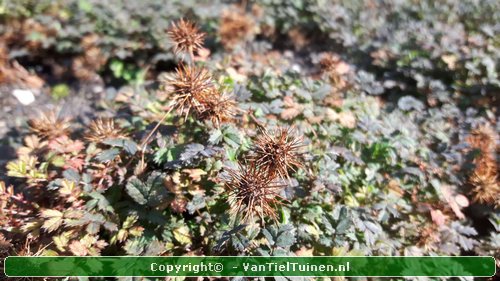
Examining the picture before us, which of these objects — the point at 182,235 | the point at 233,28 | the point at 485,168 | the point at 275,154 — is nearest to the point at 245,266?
the point at 182,235

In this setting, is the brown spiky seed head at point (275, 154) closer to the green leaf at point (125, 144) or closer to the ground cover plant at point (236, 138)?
the ground cover plant at point (236, 138)

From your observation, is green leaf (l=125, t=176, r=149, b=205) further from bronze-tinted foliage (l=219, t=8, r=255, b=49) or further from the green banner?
bronze-tinted foliage (l=219, t=8, r=255, b=49)

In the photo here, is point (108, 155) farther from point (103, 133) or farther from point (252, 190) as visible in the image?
point (252, 190)

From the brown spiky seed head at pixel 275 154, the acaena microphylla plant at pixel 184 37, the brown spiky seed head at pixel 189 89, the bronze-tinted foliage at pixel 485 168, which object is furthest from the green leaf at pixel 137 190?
the bronze-tinted foliage at pixel 485 168

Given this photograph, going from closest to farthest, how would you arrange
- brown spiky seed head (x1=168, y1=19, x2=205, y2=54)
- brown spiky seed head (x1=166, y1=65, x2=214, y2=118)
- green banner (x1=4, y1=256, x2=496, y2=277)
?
green banner (x1=4, y1=256, x2=496, y2=277) → brown spiky seed head (x1=166, y1=65, x2=214, y2=118) → brown spiky seed head (x1=168, y1=19, x2=205, y2=54)

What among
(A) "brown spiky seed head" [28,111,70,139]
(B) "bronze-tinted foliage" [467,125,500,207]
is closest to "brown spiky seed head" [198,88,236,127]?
(A) "brown spiky seed head" [28,111,70,139]
